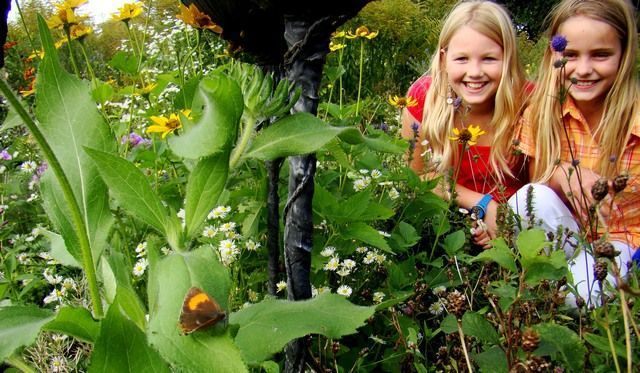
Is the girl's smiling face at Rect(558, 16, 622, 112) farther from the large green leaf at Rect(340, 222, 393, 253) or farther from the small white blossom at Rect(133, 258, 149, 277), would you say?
the small white blossom at Rect(133, 258, 149, 277)

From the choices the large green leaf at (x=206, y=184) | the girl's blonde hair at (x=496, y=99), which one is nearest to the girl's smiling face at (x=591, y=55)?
the girl's blonde hair at (x=496, y=99)

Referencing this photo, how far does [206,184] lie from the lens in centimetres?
76

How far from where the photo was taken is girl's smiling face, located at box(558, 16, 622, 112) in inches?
80.7

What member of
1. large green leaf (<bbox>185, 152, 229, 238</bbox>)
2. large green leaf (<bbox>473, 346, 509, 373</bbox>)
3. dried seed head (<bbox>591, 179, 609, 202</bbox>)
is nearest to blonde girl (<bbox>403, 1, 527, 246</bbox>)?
large green leaf (<bbox>473, 346, 509, 373</bbox>)

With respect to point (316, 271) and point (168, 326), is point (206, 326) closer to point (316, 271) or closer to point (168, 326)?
point (168, 326)

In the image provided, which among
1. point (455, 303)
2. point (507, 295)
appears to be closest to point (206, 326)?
point (455, 303)

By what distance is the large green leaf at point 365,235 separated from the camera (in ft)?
4.20

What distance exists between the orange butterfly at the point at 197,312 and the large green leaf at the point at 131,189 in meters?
0.21

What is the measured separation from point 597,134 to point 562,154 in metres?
0.14

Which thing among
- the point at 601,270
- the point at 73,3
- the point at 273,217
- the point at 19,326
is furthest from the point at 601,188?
the point at 73,3

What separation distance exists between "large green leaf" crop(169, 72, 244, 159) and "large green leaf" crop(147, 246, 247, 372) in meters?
0.13

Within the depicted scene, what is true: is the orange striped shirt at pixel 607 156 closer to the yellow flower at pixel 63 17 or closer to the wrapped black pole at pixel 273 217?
the wrapped black pole at pixel 273 217

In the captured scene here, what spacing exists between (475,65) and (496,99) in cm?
16

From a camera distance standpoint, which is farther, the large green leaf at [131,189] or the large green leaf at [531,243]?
the large green leaf at [531,243]
